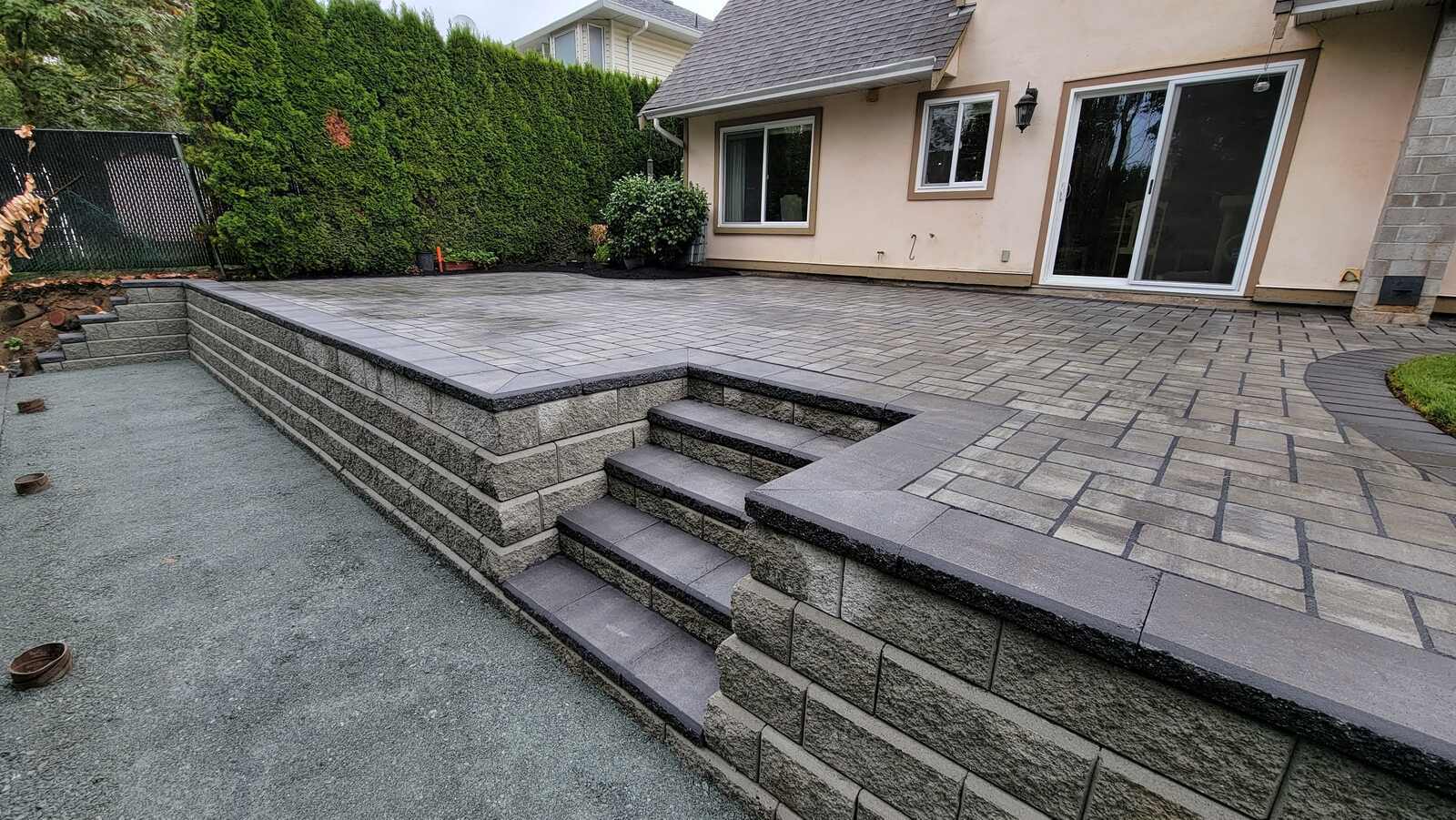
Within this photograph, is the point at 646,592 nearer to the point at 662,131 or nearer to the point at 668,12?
the point at 662,131

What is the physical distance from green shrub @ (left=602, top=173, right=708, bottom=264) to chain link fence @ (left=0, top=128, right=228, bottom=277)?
5.17 meters

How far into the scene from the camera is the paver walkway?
1.37 m

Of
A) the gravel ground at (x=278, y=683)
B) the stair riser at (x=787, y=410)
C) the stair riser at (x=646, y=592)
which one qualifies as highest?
the stair riser at (x=787, y=410)

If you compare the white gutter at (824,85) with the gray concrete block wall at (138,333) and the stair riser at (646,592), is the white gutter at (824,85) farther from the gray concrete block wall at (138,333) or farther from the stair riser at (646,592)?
the gray concrete block wall at (138,333)

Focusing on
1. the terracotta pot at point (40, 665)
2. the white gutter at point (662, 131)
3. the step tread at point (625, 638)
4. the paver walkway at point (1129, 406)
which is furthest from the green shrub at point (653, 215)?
the terracotta pot at point (40, 665)

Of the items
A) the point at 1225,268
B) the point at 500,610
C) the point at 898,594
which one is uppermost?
the point at 1225,268

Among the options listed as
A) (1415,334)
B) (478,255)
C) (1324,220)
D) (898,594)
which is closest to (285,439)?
(898,594)

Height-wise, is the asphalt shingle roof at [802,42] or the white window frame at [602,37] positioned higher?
the white window frame at [602,37]

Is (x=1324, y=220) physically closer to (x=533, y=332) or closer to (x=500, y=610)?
(x=533, y=332)

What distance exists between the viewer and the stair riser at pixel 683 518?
7.29ft

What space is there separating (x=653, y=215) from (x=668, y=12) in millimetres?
10552

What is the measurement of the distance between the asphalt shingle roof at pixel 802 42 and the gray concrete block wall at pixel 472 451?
6253 millimetres

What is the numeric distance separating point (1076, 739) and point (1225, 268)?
6.69 meters

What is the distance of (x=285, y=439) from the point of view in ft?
13.9
